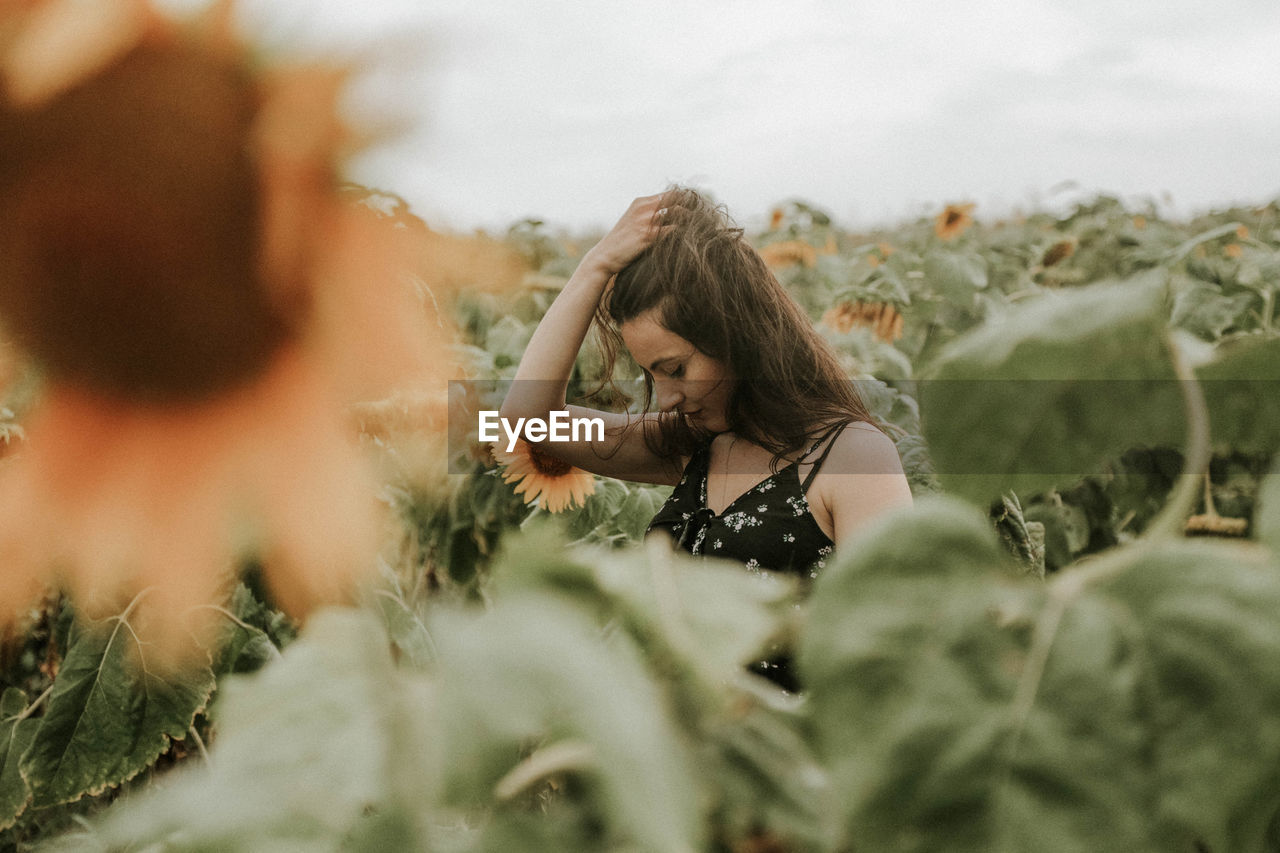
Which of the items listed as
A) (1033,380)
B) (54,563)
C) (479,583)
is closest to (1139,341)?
(1033,380)

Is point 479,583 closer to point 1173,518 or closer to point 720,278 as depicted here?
point 720,278

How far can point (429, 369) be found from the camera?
1.68ft

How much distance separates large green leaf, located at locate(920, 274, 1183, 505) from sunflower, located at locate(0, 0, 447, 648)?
30cm

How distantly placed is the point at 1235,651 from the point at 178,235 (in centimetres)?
43

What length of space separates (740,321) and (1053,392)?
0.94 m

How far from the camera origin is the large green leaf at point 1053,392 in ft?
0.69

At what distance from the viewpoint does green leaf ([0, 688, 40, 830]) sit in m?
0.98

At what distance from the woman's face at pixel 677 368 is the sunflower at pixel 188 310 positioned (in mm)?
627

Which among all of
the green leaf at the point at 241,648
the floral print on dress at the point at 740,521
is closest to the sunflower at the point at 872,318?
the floral print on dress at the point at 740,521

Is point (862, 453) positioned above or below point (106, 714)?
above

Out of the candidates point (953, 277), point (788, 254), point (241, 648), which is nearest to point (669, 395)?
point (241, 648)

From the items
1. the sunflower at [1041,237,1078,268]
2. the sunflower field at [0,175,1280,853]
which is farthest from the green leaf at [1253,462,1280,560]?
the sunflower at [1041,237,1078,268]

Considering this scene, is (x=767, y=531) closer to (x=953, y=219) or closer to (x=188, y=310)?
(x=188, y=310)

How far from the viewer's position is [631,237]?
119cm
